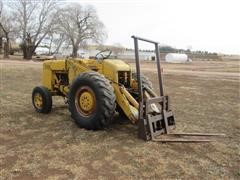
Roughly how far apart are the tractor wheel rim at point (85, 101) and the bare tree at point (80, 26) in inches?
1959

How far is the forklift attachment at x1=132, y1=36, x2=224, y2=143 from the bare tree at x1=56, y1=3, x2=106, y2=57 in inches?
1976

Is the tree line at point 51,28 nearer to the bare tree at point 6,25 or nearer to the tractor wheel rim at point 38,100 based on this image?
the bare tree at point 6,25

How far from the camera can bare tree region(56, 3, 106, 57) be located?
55.8 m

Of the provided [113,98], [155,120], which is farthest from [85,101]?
[155,120]

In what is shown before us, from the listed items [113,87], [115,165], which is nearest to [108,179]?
[115,165]

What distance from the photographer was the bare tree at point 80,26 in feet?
183

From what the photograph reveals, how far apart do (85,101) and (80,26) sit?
53.9m

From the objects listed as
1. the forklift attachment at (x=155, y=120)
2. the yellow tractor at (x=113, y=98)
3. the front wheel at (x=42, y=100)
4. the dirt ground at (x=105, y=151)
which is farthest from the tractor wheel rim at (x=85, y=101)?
the front wheel at (x=42, y=100)

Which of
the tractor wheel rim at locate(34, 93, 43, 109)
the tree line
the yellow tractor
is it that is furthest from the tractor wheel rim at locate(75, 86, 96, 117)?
the tree line

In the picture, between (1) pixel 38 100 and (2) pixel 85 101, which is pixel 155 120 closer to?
(2) pixel 85 101

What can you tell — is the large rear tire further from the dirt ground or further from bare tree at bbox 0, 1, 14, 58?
bare tree at bbox 0, 1, 14, 58

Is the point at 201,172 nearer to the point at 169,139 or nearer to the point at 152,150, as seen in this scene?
the point at 152,150

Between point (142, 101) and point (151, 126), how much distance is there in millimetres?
439

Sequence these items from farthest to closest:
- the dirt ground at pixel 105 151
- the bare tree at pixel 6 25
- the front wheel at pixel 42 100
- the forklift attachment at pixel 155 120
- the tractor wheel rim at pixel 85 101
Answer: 1. the bare tree at pixel 6 25
2. the front wheel at pixel 42 100
3. the tractor wheel rim at pixel 85 101
4. the forklift attachment at pixel 155 120
5. the dirt ground at pixel 105 151
